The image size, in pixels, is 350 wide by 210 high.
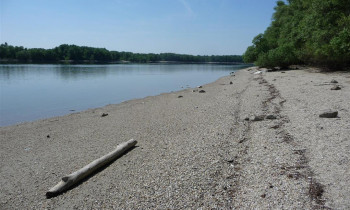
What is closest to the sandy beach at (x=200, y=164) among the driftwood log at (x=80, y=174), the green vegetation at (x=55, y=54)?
the driftwood log at (x=80, y=174)

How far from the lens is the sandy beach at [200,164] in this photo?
5281mm

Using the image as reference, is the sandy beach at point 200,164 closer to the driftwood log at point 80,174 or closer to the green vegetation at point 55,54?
the driftwood log at point 80,174

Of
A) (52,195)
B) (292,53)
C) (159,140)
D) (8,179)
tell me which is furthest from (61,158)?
(292,53)

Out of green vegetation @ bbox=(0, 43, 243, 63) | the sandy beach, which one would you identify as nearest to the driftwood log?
the sandy beach

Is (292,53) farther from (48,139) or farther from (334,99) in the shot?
(48,139)

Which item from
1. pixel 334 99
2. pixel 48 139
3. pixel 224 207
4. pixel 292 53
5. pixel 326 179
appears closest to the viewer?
pixel 224 207

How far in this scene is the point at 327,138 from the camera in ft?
24.9

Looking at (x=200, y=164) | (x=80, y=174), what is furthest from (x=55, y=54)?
(x=200, y=164)

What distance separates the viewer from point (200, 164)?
276 inches

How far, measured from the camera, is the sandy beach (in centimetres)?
528

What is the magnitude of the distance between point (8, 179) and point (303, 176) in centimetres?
792

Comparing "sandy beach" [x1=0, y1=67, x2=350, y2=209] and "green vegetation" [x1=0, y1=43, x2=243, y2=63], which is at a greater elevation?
"green vegetation" [x1=0, y1=43, x2=243, y2=63]

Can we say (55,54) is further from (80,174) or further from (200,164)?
(200,164)

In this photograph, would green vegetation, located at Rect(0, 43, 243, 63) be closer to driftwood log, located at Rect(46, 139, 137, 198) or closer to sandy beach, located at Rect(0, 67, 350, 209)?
sandy beach, located at Rect(0, 67, 350, 209)
